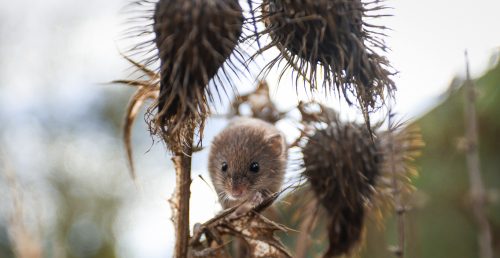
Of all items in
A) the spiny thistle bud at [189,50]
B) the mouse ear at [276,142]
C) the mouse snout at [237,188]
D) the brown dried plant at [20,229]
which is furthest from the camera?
the mouse ear at [276,142]

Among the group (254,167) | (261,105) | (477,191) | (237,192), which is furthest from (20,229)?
(477,191)

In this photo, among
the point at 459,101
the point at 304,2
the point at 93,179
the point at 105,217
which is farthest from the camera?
the point at 93,179

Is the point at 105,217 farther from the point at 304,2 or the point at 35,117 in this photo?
the point at 304,2

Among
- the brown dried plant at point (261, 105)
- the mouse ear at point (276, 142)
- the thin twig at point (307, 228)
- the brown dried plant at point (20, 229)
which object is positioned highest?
the brown dried plant at point (261, 105)

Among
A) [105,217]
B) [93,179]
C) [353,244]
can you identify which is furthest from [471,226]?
[93,179]

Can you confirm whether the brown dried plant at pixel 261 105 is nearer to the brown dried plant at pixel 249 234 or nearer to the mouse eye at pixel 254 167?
the mouse eye at pixel 254 167

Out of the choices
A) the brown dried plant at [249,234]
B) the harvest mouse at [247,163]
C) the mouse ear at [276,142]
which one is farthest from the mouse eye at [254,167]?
the brown dried plant at [249,234]
